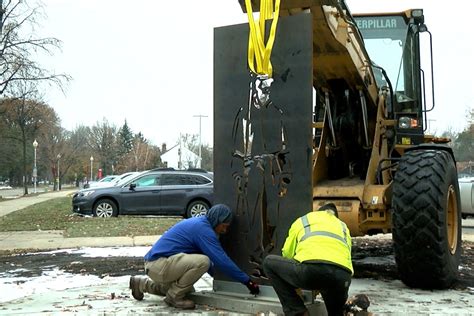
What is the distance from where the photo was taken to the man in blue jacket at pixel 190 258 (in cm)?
588

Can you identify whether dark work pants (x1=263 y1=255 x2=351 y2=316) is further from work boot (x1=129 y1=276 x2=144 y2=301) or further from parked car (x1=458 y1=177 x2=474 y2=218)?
parked car (x1=458 y1=177 x2=474 y2=218)

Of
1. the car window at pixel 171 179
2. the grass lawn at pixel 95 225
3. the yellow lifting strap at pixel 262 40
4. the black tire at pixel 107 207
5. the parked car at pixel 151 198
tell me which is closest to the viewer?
the yellow lifting strap at pixel 262 40

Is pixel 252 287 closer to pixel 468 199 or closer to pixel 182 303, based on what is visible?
pixel 182 303

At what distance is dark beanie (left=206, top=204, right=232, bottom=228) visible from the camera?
234 inches

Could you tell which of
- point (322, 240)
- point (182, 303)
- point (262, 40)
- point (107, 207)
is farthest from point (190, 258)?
point (107, 207)

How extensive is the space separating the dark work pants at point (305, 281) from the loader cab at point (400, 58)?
3.43 meters

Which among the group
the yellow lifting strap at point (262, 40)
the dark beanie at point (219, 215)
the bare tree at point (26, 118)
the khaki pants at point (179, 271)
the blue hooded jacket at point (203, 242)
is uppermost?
the bare tree at point (26, 118)

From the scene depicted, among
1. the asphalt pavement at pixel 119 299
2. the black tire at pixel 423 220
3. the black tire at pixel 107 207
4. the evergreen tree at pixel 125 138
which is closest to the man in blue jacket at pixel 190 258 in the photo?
the asphalt pavement at pixel 119 299

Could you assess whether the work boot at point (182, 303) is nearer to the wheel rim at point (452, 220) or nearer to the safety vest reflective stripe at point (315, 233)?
the safety vest reflective stripe at point (315, 233)

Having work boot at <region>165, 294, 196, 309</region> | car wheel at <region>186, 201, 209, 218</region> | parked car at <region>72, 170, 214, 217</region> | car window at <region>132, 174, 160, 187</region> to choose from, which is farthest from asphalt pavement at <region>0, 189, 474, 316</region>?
car window at <region>132, 174, 160, 187</region>

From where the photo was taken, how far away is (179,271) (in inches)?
232

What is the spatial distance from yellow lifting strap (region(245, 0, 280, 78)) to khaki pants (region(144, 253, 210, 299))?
1.97m

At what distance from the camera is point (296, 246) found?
5109 mm

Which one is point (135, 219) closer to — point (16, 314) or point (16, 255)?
point (16, 255)
